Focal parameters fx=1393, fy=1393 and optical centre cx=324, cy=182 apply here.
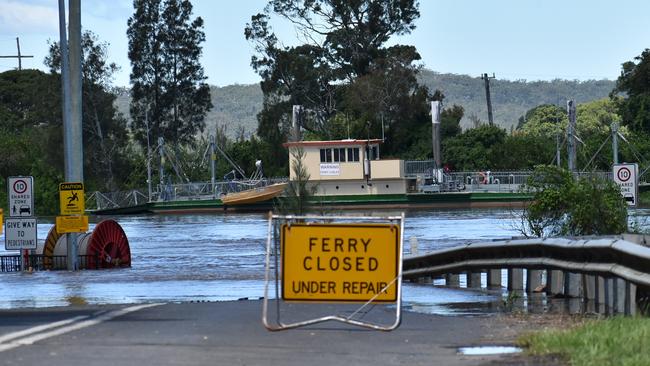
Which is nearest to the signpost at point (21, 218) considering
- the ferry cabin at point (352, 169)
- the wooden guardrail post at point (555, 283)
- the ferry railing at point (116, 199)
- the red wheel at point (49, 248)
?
the red wheel at point (49, 248)

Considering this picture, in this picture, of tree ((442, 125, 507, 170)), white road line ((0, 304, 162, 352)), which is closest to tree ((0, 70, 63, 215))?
tree ((442, 125, 507, 170))

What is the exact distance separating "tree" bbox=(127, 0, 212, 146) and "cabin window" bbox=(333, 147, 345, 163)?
2386 cm

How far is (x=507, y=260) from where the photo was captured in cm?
1794

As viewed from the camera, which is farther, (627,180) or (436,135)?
(436,135)

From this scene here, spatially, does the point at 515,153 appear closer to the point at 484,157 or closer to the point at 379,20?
the point at 484,157

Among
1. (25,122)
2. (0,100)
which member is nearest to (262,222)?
(25,122)

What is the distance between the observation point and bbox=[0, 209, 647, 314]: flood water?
18.1 m

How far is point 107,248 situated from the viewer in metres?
32.7

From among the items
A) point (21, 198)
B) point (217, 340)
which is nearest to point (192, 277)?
point (21, 198)

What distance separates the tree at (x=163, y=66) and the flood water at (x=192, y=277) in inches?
1729

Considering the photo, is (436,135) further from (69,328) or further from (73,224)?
(69,328)

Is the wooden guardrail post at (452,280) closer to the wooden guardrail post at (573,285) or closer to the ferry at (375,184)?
the wooden guardrail post at (573,285)

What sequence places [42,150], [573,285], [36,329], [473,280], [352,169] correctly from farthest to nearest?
[42,150] < [352,169] < [473,280] < [573,285] < [36,329]

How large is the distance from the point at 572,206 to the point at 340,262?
1315cm
